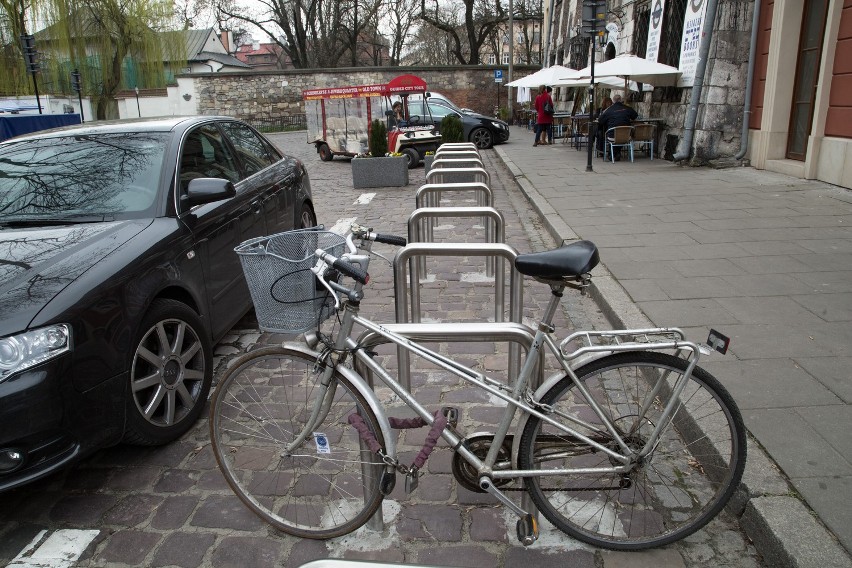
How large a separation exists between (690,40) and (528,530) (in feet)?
44.6

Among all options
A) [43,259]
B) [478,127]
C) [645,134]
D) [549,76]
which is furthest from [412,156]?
[43,259]

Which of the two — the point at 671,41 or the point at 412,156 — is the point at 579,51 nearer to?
the point at 671,41

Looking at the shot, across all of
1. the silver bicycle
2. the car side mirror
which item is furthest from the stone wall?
the silver bicycle

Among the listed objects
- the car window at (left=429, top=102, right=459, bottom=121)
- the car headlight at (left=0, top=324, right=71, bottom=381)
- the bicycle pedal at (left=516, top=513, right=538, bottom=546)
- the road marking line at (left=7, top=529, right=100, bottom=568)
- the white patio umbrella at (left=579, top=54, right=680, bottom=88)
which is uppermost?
the white patio umbrella at (left=579, top=54, right=680, bottom=88)

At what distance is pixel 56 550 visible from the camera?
111 inches

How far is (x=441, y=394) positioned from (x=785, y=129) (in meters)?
10.6

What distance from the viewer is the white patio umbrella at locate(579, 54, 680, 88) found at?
14.1 meters

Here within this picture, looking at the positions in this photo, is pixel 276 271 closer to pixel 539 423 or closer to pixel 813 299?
pixel 539 423

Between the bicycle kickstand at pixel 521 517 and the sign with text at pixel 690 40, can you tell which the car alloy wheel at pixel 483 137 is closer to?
the sign with text at pixel 690 40

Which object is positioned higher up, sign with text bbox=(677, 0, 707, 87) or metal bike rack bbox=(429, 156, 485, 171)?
sign with text bbox=(677, 0, 707, 87)

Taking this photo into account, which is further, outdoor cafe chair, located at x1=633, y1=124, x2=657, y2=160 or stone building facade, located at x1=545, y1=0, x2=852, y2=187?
outdoor cafe chair, located at x1=633, y1=124, x2=657, y2=160

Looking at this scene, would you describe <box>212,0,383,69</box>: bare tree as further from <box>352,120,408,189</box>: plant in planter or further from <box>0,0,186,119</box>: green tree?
<box>352,120,408,189</box>: plant in planter

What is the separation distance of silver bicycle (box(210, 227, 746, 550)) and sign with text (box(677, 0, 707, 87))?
1240cm

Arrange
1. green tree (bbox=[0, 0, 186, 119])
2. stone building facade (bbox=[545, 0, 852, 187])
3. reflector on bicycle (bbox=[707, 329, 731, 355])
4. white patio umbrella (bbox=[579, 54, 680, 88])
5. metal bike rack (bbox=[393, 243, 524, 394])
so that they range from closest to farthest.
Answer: reflector on bicycle (bbox=[707, 329, 731, 355]) → metal bike rack (bbox=[393, 243, 524, 394]) → stone building facade (bbox=[545, 0, 852, 187]) → white patio umbrella (bbox=[579, 54, 680, 88]) → green tree (bbox=[0, 0, 186, 119])
